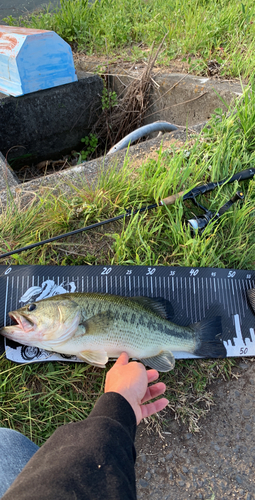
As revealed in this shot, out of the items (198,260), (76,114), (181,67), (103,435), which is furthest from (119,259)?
(181,67)

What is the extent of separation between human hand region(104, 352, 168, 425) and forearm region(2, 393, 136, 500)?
0.18 m

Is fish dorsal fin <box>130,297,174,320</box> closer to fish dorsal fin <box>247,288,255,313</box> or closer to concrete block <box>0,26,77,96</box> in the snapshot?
fish dorsal fin <box>247,288,255,313</box>

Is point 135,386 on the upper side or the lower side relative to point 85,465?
lower

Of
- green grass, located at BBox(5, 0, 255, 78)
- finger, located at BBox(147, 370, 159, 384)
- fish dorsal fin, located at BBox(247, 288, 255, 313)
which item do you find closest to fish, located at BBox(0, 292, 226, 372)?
finger, located at BBox(147, 370, 159, 384)

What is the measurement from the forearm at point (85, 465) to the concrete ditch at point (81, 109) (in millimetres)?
2840

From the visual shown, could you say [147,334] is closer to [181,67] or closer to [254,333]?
[254,333]

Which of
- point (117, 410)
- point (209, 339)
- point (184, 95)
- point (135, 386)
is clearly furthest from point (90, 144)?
point (117, 410)

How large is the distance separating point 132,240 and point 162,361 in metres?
1.03

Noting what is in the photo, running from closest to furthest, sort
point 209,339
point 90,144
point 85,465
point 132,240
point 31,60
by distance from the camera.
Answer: point 85,465 < point 209,339 < point 132,240 < point 31,60 < point 90,144

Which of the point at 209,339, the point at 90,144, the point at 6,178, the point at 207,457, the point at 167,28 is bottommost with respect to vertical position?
the point at 207,457

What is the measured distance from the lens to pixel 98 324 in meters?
2.00

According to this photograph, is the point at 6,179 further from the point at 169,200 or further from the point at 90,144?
the point at 90,144

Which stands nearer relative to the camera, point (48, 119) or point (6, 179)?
point (6, 179)

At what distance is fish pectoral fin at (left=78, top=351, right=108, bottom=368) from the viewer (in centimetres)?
197
